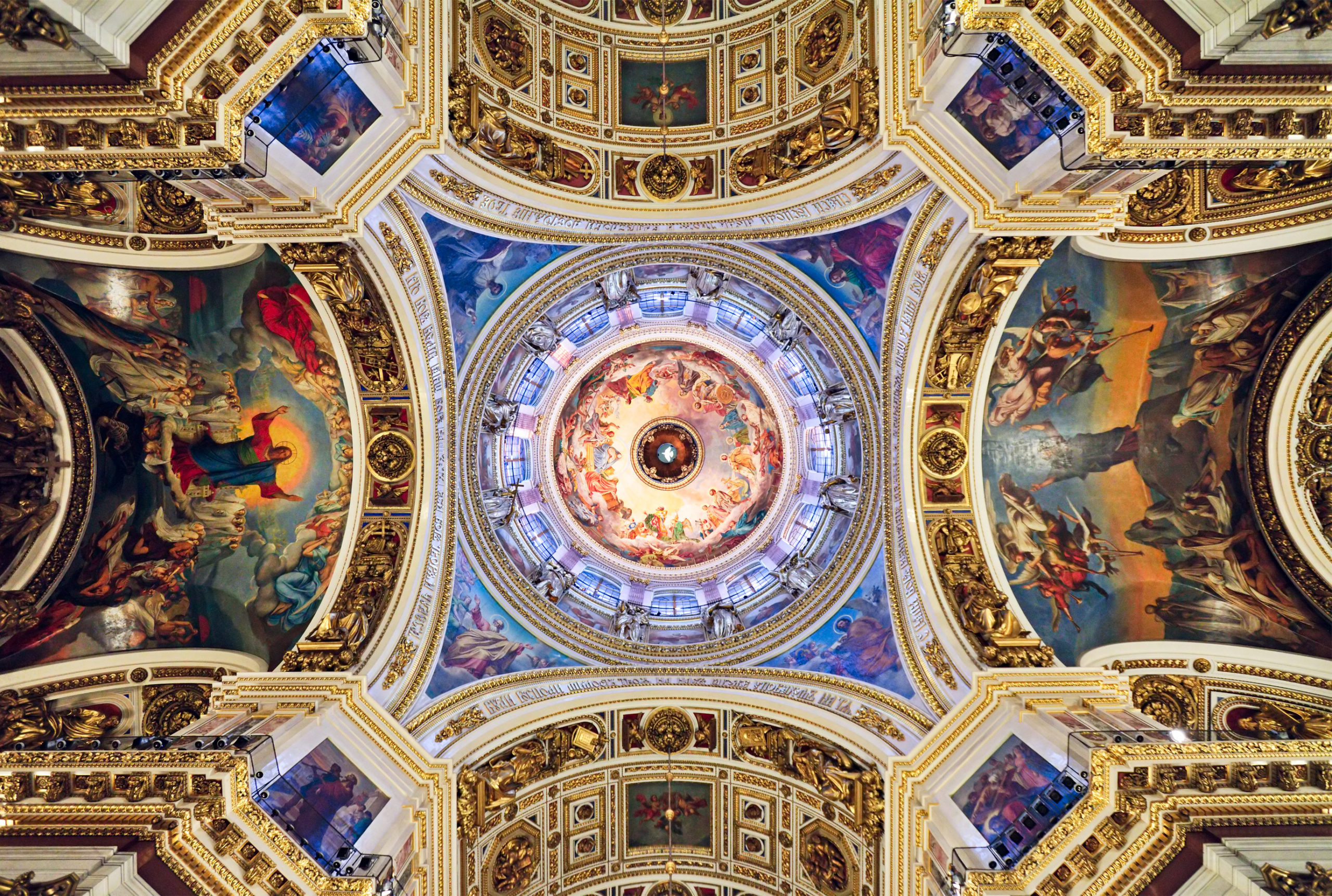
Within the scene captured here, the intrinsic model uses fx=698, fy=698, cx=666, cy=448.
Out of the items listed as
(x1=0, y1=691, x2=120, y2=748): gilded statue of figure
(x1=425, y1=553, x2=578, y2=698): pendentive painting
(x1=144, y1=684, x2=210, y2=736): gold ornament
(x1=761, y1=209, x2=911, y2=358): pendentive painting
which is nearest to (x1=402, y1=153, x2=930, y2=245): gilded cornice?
(x1=761, y1=209, x2=911, y2=358): pendentive painting

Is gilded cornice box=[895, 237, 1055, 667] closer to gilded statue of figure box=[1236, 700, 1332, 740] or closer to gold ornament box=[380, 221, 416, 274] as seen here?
gilded statue of figure box=[1236, 700, 1332, 740]

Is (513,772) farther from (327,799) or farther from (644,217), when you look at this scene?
(644,217)

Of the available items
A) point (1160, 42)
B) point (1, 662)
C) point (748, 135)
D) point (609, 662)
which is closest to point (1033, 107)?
point (1160, 42)

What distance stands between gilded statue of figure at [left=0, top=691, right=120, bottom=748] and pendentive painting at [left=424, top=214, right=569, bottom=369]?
979 centimetres

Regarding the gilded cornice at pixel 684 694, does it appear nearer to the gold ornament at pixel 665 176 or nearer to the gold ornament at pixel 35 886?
the gold ornament at pixel 35 886

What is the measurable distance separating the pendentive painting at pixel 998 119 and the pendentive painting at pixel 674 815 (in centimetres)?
1406

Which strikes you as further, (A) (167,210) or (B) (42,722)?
(B) (42,722)

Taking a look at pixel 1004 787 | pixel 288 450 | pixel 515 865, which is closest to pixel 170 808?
pixel 288 450

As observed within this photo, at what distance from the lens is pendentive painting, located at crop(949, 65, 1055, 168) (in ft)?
32.7

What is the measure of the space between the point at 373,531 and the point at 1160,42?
1495 cm

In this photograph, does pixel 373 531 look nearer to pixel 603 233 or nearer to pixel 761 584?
pixel 603 233

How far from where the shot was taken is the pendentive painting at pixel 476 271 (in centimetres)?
1445

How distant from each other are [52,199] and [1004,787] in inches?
716

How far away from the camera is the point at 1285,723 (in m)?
12.6
